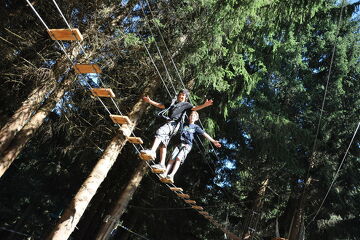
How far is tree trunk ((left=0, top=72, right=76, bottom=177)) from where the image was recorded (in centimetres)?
606

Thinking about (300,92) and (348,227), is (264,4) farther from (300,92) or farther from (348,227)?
(348,227)

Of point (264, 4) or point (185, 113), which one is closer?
point (185, 113)

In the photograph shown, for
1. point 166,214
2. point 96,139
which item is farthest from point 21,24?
point 166,214

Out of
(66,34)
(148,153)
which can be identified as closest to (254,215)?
(148,153)

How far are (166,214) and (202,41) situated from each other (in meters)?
7.71

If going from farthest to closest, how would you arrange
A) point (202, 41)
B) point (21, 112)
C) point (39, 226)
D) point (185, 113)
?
point (39, 226) → point (202, 41) → point (21, 112) → point (185, 113)

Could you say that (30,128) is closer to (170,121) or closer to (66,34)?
(170,121)

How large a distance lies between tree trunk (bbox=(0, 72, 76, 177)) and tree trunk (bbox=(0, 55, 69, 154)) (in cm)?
17

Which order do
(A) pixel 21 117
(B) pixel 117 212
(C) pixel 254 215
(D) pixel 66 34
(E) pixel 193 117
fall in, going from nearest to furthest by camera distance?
(D) pixel 66 34 < (E) pixel 193 117 < (A) pixel 21 117 < (B) pixel 117 212 < (C) pixel 254 215

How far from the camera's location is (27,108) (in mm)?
6062

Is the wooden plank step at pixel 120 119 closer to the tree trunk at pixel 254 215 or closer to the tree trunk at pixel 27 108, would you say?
the tree trunk at pixel 27 108

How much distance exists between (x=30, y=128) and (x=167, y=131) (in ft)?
10.3

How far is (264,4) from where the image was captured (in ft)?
23.8

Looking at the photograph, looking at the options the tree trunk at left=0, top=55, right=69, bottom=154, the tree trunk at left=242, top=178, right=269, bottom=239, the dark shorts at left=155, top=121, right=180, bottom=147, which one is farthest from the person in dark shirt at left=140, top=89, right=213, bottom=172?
the tree trunk at left=242, top=178, right=269, bottom=239
